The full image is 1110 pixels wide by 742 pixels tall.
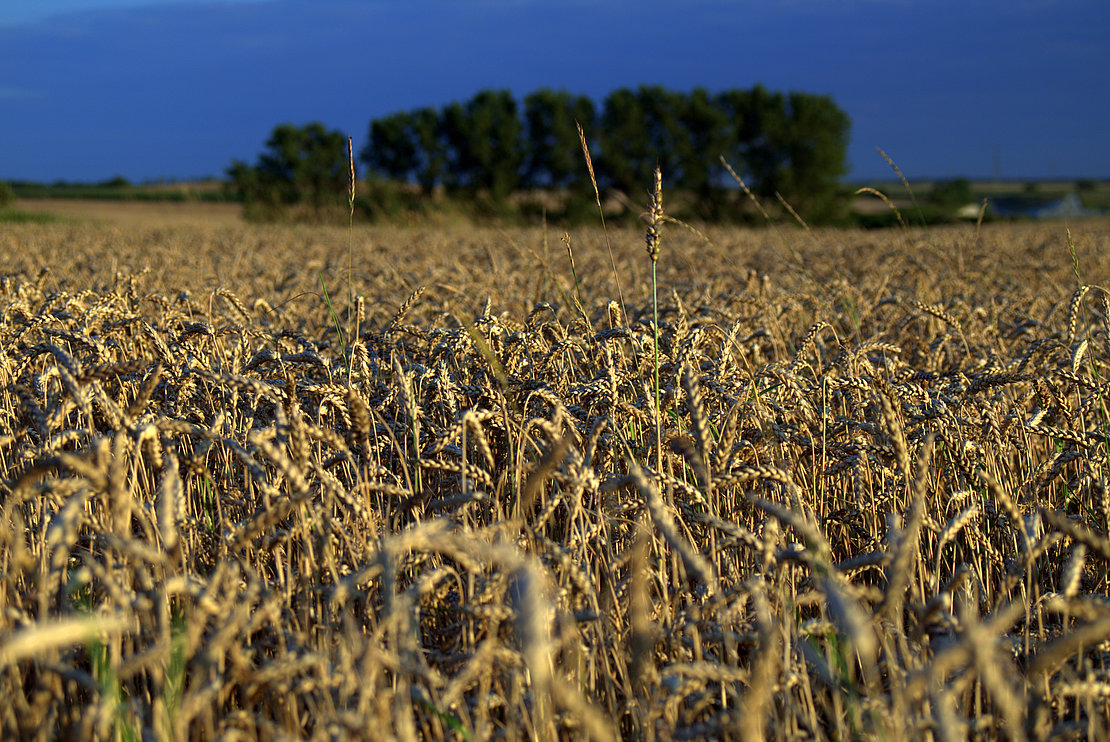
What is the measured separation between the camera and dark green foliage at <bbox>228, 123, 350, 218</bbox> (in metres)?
32.9

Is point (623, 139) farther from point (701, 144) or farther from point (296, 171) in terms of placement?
point (296, 171)

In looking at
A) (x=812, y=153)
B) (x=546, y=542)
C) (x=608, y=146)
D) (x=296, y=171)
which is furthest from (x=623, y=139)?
(x=546, y=542)

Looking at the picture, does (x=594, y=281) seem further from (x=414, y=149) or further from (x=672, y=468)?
(x=414, y=149)

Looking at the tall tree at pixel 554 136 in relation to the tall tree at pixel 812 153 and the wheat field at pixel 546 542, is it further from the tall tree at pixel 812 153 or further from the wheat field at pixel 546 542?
the wheat field at pixel 546 542

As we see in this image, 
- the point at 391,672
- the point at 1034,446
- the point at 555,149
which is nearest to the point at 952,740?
the point at 391,672

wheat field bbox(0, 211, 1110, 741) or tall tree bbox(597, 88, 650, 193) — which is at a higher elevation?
tall tree bbox(597, 88, 650, 193)

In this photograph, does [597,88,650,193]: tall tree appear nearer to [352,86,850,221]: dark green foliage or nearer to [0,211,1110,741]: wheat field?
[352,86,850,221]: dark green foliage

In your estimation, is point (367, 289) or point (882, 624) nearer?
point (882, 624)

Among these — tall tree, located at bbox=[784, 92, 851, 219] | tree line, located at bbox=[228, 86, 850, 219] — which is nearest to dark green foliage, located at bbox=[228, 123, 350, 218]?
tree line, located at bbox=[228, 86, 850, 219]

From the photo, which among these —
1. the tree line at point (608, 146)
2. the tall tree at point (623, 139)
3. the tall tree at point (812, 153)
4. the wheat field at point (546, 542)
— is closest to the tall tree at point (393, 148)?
the tree line at point (608, 146)

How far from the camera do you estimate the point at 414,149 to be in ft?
109

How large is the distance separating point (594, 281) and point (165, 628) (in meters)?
5.46

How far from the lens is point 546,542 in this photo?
1584mm

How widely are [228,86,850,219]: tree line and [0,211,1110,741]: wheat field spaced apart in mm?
29538
